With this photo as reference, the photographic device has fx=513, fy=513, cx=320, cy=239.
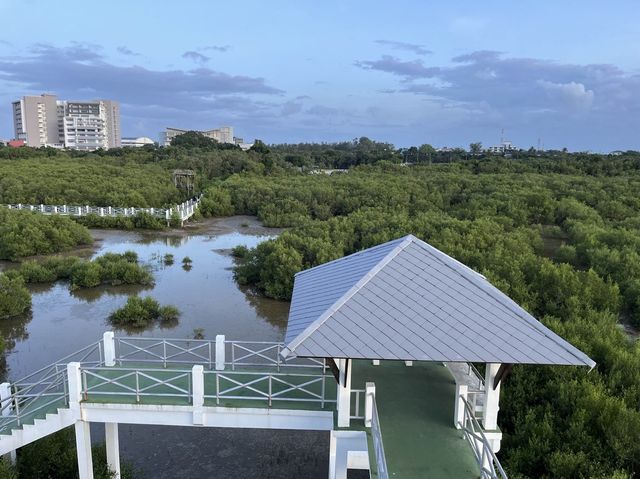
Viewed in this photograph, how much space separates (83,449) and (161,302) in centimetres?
1529

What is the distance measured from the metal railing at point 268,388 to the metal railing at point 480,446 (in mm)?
2380

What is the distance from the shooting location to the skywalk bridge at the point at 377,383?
784 cm

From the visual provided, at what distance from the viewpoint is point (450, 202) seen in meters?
50.8

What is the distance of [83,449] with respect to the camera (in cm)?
1009

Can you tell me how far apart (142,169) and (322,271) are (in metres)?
59.9

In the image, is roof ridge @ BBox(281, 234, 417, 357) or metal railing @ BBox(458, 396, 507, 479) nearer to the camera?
metal railing @ BBox(458, 396, 507, 479)

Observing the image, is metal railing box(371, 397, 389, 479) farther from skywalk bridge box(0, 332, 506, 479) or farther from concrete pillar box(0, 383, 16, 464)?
concrete pillar box(0, 383, 16, 464)

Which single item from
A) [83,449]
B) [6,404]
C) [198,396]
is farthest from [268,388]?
[6,404]

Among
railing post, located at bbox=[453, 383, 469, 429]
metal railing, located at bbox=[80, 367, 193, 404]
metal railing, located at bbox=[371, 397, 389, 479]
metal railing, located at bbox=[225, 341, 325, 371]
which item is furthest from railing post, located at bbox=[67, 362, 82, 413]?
railing post, located at bbox=[453, 383, 469, 429]

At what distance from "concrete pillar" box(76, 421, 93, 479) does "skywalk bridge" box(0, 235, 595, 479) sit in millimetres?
20

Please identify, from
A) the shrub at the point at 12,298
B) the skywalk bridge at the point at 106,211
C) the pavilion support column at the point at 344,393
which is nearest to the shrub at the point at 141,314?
the shrub at the point at 12,298

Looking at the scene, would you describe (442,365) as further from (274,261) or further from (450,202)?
(450,202)

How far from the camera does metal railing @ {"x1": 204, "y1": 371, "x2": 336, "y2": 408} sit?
963 cm

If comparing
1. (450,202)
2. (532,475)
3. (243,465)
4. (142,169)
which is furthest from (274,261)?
(142,169)
